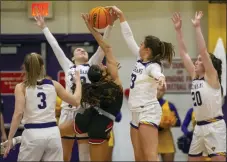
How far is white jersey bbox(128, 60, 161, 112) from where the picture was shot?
495 centimetres

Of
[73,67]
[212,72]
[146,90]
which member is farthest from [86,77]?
[212,72]

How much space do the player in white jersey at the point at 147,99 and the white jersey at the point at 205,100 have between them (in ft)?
2.11

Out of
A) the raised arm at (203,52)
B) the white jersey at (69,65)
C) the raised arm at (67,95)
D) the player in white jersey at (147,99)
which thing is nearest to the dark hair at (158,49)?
the player in white jersey at (147,99)

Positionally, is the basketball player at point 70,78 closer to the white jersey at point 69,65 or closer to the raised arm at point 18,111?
the white jersey at point 69,65

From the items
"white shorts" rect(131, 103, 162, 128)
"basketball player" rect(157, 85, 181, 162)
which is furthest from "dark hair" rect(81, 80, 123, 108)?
"basketball player" rect(157, 85, 181, 162)

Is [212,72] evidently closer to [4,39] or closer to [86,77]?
[86,77]

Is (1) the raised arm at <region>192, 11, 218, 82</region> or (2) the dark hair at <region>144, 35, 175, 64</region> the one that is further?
(1) the raised arm at <region>192, 11, 218, 82</region>

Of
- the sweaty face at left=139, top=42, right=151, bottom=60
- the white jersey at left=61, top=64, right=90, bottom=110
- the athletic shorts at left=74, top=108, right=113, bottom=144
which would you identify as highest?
the sweaty face at left=139, top=42, right=151, bottom=60

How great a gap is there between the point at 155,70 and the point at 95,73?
822 mm

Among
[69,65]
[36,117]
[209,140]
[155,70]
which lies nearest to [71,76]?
[69,65]

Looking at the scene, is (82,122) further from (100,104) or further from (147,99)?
(147,99)

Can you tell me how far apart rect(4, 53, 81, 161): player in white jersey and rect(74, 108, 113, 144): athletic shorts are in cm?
65

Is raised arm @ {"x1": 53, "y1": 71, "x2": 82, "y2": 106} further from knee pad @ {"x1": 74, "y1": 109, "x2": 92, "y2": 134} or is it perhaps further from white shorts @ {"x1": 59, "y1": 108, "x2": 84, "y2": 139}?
white shorts @ {"x1": 59, "y1": 108, "x2": 84, "y2": 139}

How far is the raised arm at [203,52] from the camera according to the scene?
522cm
